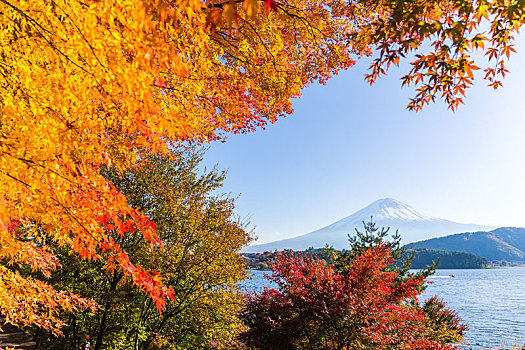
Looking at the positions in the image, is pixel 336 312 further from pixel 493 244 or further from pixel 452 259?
pixel 493 244

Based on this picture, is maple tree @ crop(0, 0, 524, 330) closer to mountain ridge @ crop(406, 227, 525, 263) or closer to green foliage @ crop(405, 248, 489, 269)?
green foliage @ crop(405, 248, 489, 269)

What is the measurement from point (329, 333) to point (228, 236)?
4.38 m

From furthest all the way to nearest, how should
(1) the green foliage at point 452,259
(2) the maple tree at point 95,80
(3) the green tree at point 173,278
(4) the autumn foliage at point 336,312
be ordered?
(1) the green foliage at point 452,259
(3) the green tree at point 173,278
(4) the autumn foliage at point 336,312
(2) the maple tree at point 95,80

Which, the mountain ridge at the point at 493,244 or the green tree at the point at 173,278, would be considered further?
the mountain ridge at the point at 493,244

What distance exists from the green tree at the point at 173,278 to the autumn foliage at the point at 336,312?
2.51 m

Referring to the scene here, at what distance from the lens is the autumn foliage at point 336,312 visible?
19.7 feet

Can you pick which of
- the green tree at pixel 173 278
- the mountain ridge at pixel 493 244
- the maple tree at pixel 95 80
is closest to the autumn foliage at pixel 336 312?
the green tree at pixel 173 278

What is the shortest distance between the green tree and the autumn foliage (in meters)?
2.51

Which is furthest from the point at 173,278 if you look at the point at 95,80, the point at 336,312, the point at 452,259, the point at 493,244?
the point at 493,244

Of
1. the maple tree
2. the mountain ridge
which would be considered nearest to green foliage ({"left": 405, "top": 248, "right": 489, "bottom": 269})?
the mountain ridge

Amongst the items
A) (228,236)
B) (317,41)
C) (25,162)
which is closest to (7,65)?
(25,162)

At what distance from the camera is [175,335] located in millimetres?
9867

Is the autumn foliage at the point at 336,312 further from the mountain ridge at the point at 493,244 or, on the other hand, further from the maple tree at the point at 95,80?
the mountain ridge at the point at 493,244

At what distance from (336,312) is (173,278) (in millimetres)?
5241
